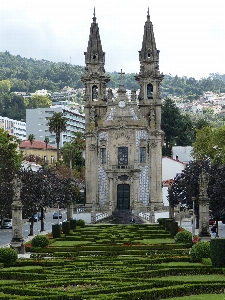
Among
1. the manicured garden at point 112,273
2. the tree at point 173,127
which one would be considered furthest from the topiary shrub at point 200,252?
the tree at point 173,127

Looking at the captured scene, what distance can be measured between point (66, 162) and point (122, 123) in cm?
3708

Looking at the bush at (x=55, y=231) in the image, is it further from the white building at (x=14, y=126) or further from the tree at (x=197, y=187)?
the white building at (x=14, y=126)

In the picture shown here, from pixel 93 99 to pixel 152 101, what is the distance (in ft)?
22.5

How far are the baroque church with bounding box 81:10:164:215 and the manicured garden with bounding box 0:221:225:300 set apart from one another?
34.4 metres

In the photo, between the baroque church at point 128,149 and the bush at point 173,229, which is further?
the baroque church at point 128,149

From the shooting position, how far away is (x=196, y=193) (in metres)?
66.9

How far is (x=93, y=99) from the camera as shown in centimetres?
9019

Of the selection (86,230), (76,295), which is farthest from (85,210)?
(76,295)

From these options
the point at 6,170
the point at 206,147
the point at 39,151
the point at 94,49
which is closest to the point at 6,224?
the point at 6,170

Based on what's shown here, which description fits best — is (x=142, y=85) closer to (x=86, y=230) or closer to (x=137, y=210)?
(x=137, y=210)

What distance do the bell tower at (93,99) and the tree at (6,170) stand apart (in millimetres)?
9703

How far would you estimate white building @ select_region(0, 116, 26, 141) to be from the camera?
7248 inches

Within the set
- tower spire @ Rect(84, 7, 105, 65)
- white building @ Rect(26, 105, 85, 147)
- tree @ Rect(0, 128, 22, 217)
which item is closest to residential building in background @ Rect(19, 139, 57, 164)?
white building @ Rect(26, 105, 85, 147)

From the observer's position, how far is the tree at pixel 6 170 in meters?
65.5
